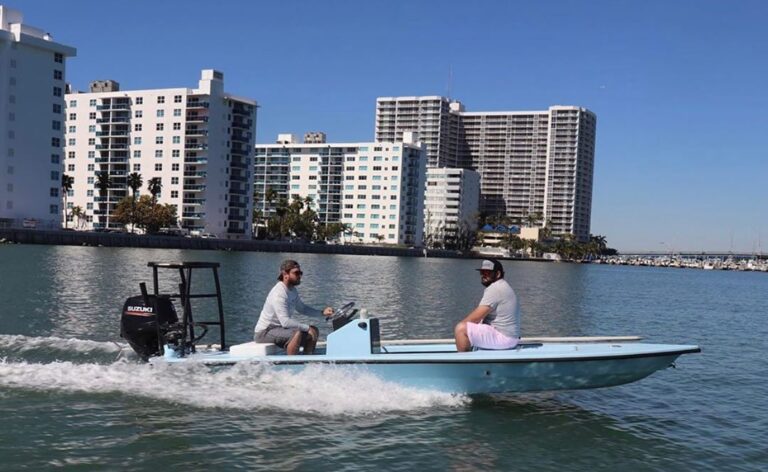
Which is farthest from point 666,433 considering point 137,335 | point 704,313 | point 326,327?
point 704,313

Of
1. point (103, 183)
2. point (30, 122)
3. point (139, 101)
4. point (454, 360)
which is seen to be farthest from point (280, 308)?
point (139, 101)

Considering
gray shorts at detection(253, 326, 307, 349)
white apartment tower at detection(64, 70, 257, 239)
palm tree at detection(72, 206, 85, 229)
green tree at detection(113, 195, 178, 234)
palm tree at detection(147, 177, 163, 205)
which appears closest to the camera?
gray shorts at detection(253, 326, 307, 349)

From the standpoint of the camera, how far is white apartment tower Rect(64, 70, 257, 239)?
143625 millimetres

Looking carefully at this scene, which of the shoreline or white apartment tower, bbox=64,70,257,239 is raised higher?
white apartment tower, bbox=64,70,257,239

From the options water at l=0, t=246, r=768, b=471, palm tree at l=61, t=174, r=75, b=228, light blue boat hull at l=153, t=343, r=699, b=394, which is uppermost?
palm tree at l=61, t=174, r=75, b=228

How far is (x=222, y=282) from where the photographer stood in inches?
1850

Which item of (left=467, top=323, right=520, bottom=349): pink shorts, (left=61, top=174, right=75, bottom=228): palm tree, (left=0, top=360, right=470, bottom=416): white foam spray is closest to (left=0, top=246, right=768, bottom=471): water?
(left=0, top=360, right=470, bottom=416): white foam spray

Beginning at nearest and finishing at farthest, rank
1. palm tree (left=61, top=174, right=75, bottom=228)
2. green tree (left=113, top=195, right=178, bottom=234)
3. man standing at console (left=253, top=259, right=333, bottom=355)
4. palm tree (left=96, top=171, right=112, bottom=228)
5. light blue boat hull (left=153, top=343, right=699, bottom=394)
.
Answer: light blue boat hull (left=153, top=343, right=699, bottom=394) → man standing at console (left=253, top=259, right=333, bottom=355) → green tree (left=113, top=195, right=178, bottom=234) → palm tree (left=61, top=174, right=75, bottom=228) → palm tree (left=96, top=171, right=112, bottom=228)

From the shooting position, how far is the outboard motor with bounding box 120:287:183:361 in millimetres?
13758

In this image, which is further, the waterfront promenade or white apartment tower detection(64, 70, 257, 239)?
white apartment tower detection(64, 70, 257, 239)

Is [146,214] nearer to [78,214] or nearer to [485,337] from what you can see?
[78,214]

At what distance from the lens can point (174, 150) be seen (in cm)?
14475

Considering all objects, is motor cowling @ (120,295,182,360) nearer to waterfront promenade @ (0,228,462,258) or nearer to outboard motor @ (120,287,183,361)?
outboard motor @ (120,287,183,361)

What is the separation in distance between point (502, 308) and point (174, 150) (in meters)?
140
